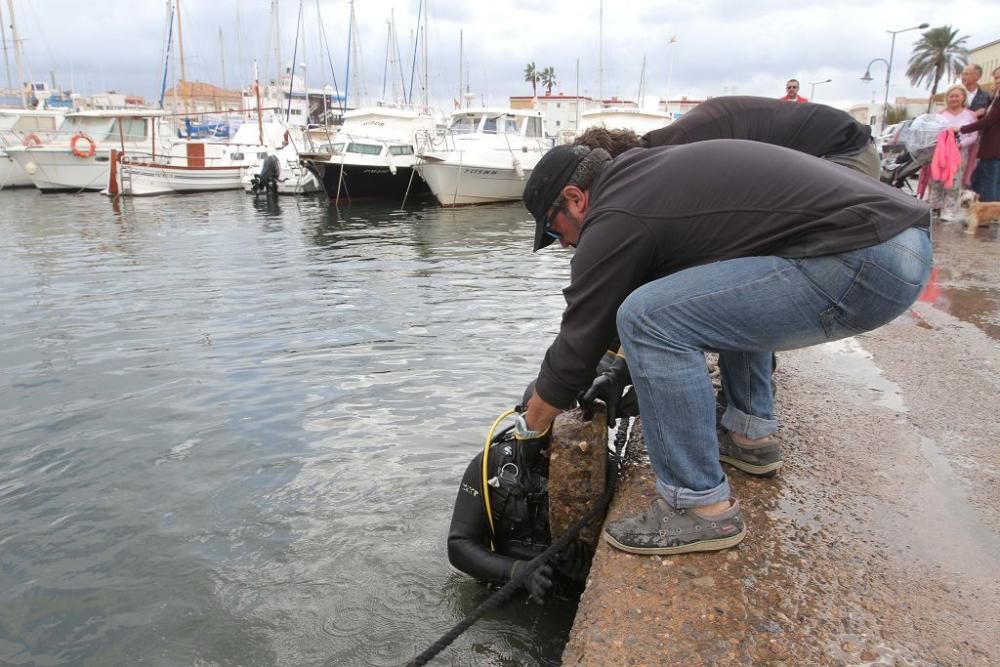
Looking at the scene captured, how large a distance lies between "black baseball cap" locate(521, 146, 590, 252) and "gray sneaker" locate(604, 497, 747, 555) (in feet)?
3.40

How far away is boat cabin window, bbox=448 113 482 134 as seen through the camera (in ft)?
82.6

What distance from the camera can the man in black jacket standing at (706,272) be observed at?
6.85ft

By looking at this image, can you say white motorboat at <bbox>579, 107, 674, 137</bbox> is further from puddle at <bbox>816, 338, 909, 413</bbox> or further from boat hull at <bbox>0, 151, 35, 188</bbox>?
boat hull at <bbox>0, 151, 35, 188</bbox>

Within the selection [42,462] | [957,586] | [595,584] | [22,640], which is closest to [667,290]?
[595,584]

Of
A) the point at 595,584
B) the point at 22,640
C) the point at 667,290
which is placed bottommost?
the point at 22,640

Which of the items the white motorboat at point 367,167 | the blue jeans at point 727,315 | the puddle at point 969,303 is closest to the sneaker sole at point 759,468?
the blue jeans at point 727,315

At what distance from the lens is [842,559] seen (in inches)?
90.9

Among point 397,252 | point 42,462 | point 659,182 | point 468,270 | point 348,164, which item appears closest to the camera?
point 659,182

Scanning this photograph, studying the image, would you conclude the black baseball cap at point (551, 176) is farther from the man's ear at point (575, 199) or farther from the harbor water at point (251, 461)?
the harbor water at point (251, 461)

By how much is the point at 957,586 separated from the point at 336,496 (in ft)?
10.5

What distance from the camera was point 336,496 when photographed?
169 inches

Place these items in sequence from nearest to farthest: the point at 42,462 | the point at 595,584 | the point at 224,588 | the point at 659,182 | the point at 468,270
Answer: the point at 659,182 < the point at 595,584 < the point at 224,588 < the point at 42,462 < the point at 468,270

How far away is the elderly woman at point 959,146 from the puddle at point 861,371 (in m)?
4.94

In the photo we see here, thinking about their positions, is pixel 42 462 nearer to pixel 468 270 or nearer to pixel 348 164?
pixel 468 270
